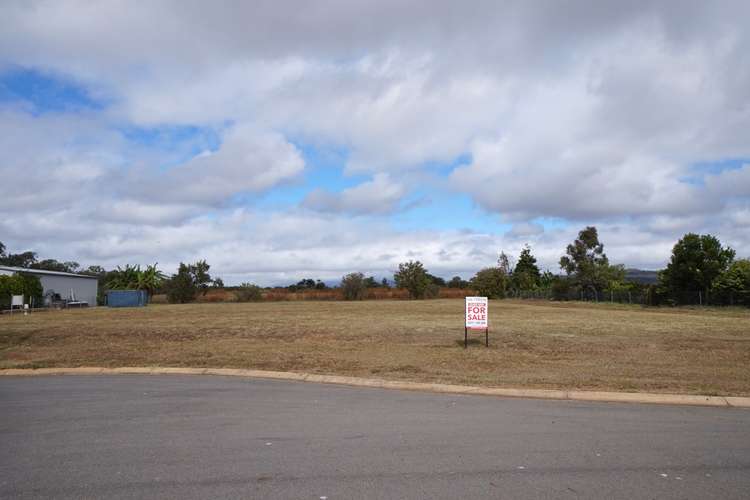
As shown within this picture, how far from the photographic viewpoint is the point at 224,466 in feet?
22.2

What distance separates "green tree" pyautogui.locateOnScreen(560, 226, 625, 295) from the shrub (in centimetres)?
2694

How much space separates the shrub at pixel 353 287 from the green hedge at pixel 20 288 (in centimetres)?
3829

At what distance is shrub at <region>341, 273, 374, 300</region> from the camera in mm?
88812

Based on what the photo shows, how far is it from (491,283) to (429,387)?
294 feet

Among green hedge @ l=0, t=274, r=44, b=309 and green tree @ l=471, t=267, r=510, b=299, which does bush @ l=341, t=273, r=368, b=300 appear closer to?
green tree @ l=471, t=267, r=510, b=299

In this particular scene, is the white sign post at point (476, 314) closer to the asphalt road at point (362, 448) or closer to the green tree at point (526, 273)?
the asphalt road at point (362, 448)

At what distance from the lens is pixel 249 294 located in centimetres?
8475

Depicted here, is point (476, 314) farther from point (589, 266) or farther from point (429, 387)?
point (589, 266)

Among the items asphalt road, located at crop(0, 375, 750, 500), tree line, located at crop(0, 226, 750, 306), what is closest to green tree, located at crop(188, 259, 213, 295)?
tree line, located at crop(0, 226, 750, 306)

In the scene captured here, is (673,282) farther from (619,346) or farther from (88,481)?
(88,481)

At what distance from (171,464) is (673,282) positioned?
59.6m

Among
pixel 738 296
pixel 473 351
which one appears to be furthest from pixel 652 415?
pixel 738 296

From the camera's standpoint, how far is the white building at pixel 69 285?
71.1 metres

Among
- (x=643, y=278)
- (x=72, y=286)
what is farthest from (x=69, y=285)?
(x=643, y=278)
